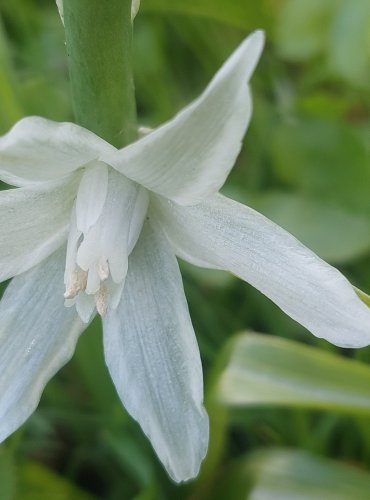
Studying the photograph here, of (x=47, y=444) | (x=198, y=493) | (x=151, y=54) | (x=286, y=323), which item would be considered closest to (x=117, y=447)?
(x=198, y=493)

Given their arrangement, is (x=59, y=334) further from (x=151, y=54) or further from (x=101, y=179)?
(x=151, y=54)

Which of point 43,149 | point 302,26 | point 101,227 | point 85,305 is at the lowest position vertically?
point 302,26

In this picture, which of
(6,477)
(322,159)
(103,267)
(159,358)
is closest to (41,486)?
(6,477)

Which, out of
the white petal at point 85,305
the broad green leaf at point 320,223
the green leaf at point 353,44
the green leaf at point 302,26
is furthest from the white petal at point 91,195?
the green leaf at point 302,26

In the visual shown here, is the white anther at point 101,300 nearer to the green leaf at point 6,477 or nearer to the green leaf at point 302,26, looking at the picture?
the green leaf at point 6,477

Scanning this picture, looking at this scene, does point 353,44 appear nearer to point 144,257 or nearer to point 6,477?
point 144,257

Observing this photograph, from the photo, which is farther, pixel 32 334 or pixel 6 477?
pixel 6 477

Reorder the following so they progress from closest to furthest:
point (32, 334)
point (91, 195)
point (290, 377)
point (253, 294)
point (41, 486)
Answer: point (91, 195) → point (32, 334) → point (290, 377) → point (41, 486) → point (253, 294)
